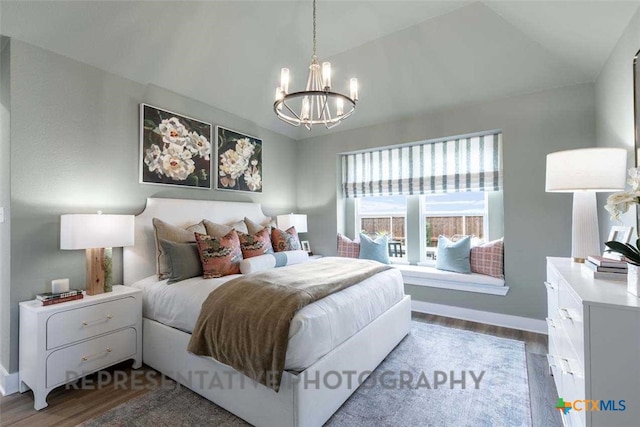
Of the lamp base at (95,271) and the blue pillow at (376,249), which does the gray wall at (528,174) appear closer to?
the blue pillow at (376,249)

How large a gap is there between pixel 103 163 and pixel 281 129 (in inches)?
98.3

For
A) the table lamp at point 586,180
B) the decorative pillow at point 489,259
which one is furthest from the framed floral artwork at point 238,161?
the table lamp at point 586,180

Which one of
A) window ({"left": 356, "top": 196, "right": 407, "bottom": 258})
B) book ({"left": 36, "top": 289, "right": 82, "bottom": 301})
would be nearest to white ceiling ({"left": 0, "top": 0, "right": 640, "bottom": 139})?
window ({"left": 356, "top": 196, "right": 407, "bottom": 258})

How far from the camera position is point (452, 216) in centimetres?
386

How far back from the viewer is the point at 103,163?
102 inches

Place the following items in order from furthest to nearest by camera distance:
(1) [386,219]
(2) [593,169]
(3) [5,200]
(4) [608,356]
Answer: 1. (1) [386,219]
2. (3) [5,200]
3. (2) [593,169]
4. (4) [608,356]

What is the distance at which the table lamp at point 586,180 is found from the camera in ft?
5.85

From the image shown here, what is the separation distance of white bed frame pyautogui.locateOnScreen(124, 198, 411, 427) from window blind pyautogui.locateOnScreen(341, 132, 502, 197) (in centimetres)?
176

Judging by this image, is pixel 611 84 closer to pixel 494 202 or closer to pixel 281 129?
pixel 494 202

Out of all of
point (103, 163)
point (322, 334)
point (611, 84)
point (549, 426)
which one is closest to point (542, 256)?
point (611, 84)

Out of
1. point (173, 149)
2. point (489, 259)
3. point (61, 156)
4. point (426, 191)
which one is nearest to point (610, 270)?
point (489, 259)

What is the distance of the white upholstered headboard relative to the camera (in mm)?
2691

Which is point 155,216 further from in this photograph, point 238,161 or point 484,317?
point 484,317

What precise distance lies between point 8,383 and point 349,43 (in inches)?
166
